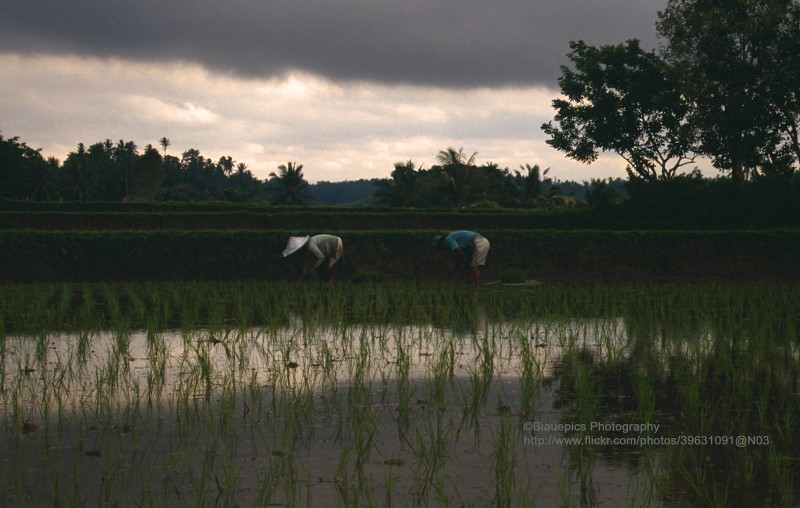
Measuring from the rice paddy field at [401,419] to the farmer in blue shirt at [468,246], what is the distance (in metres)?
5.23

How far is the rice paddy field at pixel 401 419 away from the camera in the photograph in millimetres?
3719

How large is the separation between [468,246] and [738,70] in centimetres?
1819

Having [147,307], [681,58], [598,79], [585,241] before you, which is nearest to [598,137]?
[598,79]

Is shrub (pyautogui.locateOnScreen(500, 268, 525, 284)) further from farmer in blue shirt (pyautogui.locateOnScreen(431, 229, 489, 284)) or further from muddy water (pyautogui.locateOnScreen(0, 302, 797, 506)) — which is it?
muddy water (pyautogui.locateOnScreen(0, 302, 797, 506))

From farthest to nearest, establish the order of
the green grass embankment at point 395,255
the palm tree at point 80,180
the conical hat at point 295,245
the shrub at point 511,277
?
the palm tree at point 80,180 → the green grass embankment at point 395,255 → the shrub at point 511,277 → the conical hat at point 295,245

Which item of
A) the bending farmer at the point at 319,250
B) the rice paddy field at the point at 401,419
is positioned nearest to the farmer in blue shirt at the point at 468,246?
the bending farmer at the point at 319,250

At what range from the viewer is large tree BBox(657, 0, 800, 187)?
2814 cm

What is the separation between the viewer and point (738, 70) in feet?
93.7

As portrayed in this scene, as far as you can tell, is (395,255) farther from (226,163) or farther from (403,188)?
(226,163)

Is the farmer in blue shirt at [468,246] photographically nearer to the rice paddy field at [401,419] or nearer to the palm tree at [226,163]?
the rice paddy field at [401,419]

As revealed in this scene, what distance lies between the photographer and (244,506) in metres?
3.50

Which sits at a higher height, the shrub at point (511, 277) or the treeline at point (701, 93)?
the treeline at point (701, 93)

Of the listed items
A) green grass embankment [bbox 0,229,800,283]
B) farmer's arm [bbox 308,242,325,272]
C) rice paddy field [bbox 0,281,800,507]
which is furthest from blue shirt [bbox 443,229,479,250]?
rice paddy field [bbox 0,281,800,507]

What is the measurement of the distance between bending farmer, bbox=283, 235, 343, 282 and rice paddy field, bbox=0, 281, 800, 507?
547 centimetres
